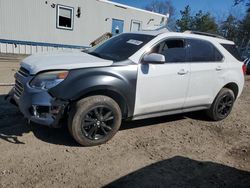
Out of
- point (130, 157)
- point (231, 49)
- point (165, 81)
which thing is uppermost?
point (231, 49)

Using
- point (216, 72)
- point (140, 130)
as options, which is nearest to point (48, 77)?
point (140, 130)

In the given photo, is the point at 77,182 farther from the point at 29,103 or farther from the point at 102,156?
the point at 29,103

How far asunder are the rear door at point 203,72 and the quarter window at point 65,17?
37.7ft

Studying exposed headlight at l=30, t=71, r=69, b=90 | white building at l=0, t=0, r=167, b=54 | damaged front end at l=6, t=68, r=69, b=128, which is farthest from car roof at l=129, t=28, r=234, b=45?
white building at l=0, t=0, r=167, b=54

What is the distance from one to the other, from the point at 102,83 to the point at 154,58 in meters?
0.93

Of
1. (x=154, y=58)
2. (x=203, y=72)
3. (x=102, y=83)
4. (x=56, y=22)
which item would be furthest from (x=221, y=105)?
(x=56, y=22)

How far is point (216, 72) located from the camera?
5.69m

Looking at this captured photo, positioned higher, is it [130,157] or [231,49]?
[231,49]

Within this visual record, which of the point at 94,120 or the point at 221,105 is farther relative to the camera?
the point at 221,105

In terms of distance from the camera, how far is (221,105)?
6.14 metres

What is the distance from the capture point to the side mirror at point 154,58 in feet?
14.9

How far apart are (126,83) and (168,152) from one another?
1247 mm

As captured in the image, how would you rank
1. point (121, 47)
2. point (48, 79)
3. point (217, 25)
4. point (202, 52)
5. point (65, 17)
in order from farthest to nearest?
1. point (217, 25)
2. point (65, 17)
3. point (202, 52)
4. point (121, 47)
5. point (48, 79)

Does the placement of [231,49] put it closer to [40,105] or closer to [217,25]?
[40,105]
